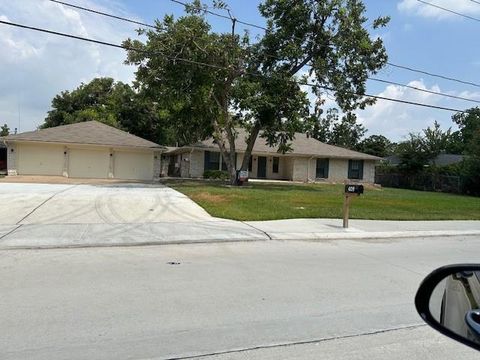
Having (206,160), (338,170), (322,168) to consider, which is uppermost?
(206,160)

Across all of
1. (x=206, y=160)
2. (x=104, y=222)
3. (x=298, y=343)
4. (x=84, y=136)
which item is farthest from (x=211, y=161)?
(x=298, y=343)

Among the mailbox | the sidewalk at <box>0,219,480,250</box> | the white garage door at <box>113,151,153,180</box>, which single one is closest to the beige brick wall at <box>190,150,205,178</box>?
the white garage door at <box>113,151,153,180</box>

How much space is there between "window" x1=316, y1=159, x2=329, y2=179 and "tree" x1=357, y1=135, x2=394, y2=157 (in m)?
33.9

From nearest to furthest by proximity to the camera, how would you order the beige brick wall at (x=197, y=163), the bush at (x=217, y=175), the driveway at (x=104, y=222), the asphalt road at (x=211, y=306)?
1. the asphalt road at (x=211, y=306)
2. the driveway at (x=104, y=222)
3. the bush at (x=217, y=175)
4. the beige brick wall at (x=197, y=163)

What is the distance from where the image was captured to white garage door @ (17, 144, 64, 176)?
33.0 metres

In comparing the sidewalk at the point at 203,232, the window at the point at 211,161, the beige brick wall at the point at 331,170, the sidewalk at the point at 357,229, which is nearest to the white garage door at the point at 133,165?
the window at the point at 211,161

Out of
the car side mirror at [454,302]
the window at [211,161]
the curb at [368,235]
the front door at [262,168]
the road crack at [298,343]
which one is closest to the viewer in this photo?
the car side mirror at [454,302]

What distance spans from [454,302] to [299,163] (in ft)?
131

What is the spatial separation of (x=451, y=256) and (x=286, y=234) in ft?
12.8

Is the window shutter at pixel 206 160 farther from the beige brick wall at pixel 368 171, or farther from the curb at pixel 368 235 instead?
the curb at pixel 368 235

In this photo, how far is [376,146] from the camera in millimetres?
78312

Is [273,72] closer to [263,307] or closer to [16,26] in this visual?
[16,26]

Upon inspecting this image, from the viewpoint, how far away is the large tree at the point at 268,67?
26969 millimetres

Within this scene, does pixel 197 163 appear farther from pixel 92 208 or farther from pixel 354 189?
pixel 354 189
